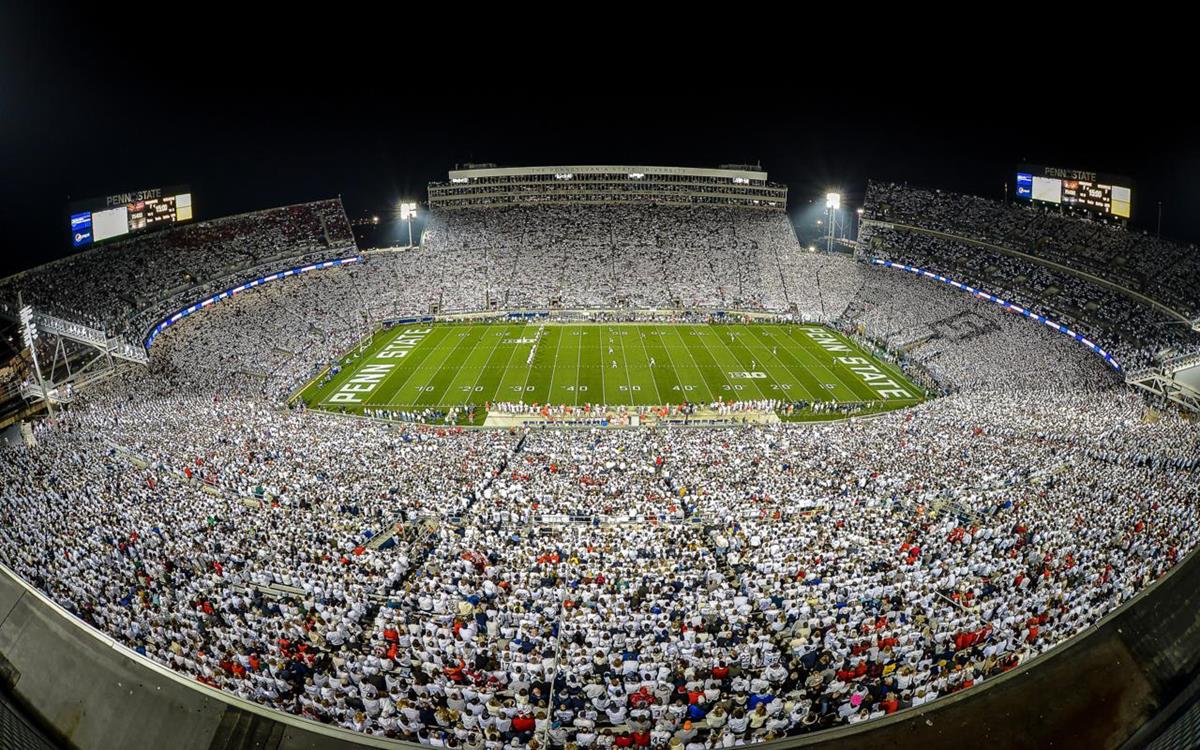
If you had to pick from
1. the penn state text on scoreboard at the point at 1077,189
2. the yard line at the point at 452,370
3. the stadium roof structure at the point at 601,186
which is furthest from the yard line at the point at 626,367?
the penn state text on scoreboard at the point at 1077,189

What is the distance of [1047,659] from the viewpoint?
11.5 meters

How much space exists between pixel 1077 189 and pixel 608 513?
49.7 m

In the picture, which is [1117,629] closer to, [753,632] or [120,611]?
[753,632]

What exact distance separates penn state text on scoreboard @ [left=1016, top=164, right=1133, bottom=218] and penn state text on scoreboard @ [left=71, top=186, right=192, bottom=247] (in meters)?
67.8

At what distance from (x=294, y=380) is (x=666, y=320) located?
28.5m

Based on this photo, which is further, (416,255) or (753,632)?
(416,255)

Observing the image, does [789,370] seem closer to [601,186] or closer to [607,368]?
[607,368]

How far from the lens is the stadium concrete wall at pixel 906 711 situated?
10.2m

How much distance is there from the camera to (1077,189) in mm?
50094

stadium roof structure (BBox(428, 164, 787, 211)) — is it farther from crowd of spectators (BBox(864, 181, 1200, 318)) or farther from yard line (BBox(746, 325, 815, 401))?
yard line (BBox(746, 325, 815, 401))

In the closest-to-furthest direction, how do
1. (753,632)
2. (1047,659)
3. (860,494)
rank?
(1047,659) < (753,632) < (860,494)

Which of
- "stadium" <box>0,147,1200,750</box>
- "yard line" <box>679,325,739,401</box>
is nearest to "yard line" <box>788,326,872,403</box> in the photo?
"stadium" <box>0,147,1200,750</box>

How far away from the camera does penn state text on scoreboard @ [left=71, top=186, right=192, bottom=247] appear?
46969 millimetres

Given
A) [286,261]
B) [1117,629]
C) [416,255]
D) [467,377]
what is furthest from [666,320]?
[1117,629]
